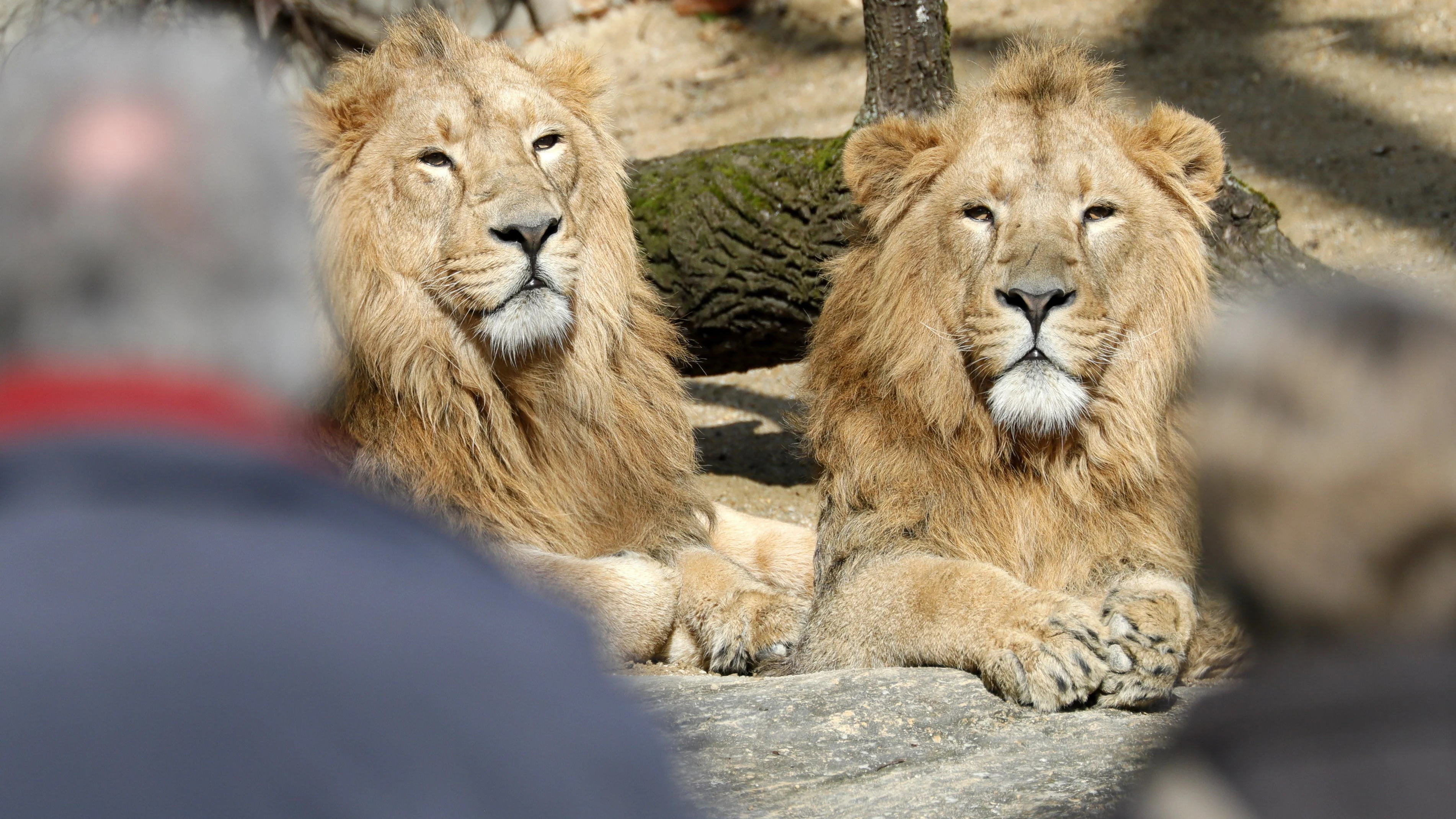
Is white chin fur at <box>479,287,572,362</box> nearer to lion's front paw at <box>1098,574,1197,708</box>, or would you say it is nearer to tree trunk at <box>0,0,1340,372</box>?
tree trunk at <box>0,0,1340,372</box>

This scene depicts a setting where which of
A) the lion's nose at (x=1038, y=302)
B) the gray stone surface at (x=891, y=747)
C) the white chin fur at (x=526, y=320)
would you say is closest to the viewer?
the gray stone surface at (x=891, y=747)

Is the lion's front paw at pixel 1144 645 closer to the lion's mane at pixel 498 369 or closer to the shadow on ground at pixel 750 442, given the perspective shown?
the lion's mane at pixel 498 369

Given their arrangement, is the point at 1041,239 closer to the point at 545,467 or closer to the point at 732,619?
the point at 732,619

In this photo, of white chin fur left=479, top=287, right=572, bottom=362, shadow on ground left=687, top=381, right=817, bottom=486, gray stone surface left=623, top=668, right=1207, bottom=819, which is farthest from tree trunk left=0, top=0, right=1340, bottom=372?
gray stone surface left=623, top=668, right=1207, bottom=819

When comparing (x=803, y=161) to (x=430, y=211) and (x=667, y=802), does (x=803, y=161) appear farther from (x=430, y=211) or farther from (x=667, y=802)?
(x=667, y=802)

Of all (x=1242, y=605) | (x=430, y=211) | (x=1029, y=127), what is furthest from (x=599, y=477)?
(x=1242, y=605)

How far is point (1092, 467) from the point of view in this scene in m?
4.11

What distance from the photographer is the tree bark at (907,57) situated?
604cm

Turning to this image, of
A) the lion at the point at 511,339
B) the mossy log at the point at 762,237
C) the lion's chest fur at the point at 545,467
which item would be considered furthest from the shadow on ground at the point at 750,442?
the lion at the point at 511,339

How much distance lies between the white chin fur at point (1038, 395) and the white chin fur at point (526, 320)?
1.34 m

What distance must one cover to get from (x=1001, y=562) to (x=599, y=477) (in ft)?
4.47

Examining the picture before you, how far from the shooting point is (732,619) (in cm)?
456

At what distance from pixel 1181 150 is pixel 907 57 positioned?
2090 millimetres

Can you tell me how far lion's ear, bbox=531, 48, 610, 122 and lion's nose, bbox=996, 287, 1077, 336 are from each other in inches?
69.5
